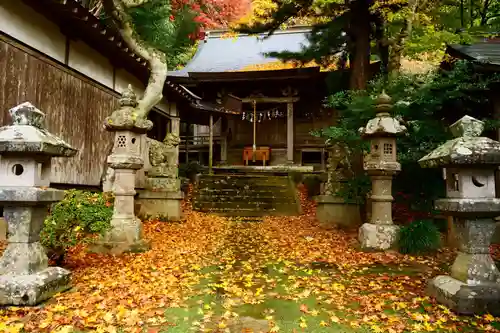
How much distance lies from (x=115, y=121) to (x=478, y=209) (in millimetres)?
6545

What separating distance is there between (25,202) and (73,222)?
1478 millimetres

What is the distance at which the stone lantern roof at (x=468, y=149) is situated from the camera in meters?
4.16

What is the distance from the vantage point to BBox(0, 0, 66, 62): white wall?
691 centimetres

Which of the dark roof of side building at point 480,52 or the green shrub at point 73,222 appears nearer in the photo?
the green shrub at point 73,222

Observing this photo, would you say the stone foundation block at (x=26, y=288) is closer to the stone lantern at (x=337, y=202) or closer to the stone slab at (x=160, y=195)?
the stone slab at (x=160, y=195)

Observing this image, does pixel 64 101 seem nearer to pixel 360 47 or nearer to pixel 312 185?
pixel 360 47

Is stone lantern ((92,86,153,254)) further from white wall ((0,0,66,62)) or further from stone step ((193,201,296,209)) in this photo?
stone step ((193,201,296,209))

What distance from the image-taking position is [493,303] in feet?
13.1

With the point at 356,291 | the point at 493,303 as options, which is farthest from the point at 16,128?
the point at 493,303

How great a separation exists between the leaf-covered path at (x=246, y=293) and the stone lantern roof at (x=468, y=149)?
6.09 feet

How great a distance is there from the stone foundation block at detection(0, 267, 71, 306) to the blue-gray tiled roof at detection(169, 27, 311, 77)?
61.5 ft

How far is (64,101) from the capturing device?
8797 millimetres

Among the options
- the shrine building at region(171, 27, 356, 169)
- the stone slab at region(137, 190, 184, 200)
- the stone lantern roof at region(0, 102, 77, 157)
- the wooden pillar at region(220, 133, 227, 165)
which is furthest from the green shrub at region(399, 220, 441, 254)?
the wooden pillar at region(220, 133, 227, 165)

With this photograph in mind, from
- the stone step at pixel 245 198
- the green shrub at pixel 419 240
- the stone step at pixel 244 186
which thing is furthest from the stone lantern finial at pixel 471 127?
the stone step at pixel 244 186
